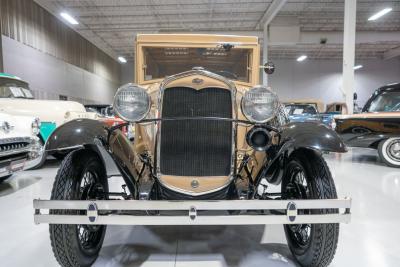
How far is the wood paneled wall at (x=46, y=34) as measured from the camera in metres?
8.89

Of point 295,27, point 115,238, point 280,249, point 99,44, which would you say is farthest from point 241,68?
point 99,44

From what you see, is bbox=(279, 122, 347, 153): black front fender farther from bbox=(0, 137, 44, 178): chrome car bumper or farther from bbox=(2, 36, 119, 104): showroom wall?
bbox=(2, 36, 119, 104): showroom wall

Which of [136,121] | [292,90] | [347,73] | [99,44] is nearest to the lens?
[136,121]

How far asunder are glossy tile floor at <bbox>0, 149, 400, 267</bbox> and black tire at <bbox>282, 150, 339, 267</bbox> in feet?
0.48

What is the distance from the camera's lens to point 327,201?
1.57 meters

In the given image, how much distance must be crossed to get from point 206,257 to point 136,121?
1030 millimetres

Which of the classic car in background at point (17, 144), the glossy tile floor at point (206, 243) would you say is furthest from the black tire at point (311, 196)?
the classic car in background at point (17, 144)

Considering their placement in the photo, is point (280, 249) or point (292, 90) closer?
point (280, 249)

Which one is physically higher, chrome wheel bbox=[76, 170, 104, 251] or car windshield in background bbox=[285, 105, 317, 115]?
car windshield in background bbox=[285, 105, 317, 115]

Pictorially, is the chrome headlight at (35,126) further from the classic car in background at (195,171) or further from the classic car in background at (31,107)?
the classic car in background at (195,171)

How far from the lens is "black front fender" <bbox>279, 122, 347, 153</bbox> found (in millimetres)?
1707

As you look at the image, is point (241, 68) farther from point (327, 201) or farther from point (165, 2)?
point (165, 2)

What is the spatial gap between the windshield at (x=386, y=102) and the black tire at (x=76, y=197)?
6.13 meters

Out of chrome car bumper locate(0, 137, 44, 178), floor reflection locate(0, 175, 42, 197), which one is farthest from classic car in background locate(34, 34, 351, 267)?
floor reflection locate(0, 175, 42, 197)
